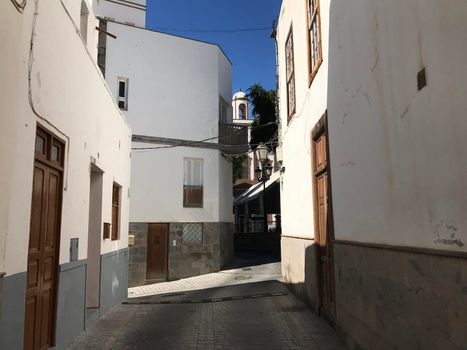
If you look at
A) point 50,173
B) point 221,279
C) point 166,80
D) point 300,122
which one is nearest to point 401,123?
point 50,173

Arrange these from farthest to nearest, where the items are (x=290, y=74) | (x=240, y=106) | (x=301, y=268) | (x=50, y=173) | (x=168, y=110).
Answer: (x=240, y=106)
(x=168, y=110)
(x=290, y=74)
(x=301, y=268)
(x=50, y=173)

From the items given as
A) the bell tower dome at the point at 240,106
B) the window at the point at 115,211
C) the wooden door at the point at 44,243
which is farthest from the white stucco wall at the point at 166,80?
the bell tower dome at the point at 240,106

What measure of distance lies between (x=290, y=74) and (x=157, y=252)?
8493 millimetres

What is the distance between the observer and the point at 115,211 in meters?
9.40

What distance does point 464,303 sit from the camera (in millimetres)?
2871

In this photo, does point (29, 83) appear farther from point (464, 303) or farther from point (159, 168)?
point (159, 168)

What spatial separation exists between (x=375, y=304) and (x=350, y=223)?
115 cm

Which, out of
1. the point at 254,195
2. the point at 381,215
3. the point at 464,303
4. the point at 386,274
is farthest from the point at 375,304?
the point at 254,195

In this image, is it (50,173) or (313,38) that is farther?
(313,38)

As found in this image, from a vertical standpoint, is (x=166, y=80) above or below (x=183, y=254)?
above

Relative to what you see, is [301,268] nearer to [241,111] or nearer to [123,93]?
[123,93]

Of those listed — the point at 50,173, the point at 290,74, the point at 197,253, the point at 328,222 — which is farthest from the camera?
the point at 197,253

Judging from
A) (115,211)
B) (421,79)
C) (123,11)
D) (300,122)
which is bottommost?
(115,211)

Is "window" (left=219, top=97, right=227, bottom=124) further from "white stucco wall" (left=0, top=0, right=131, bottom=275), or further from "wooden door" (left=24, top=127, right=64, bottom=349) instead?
"wooden door" (left=24, top=127, right=64, bottom=349)
